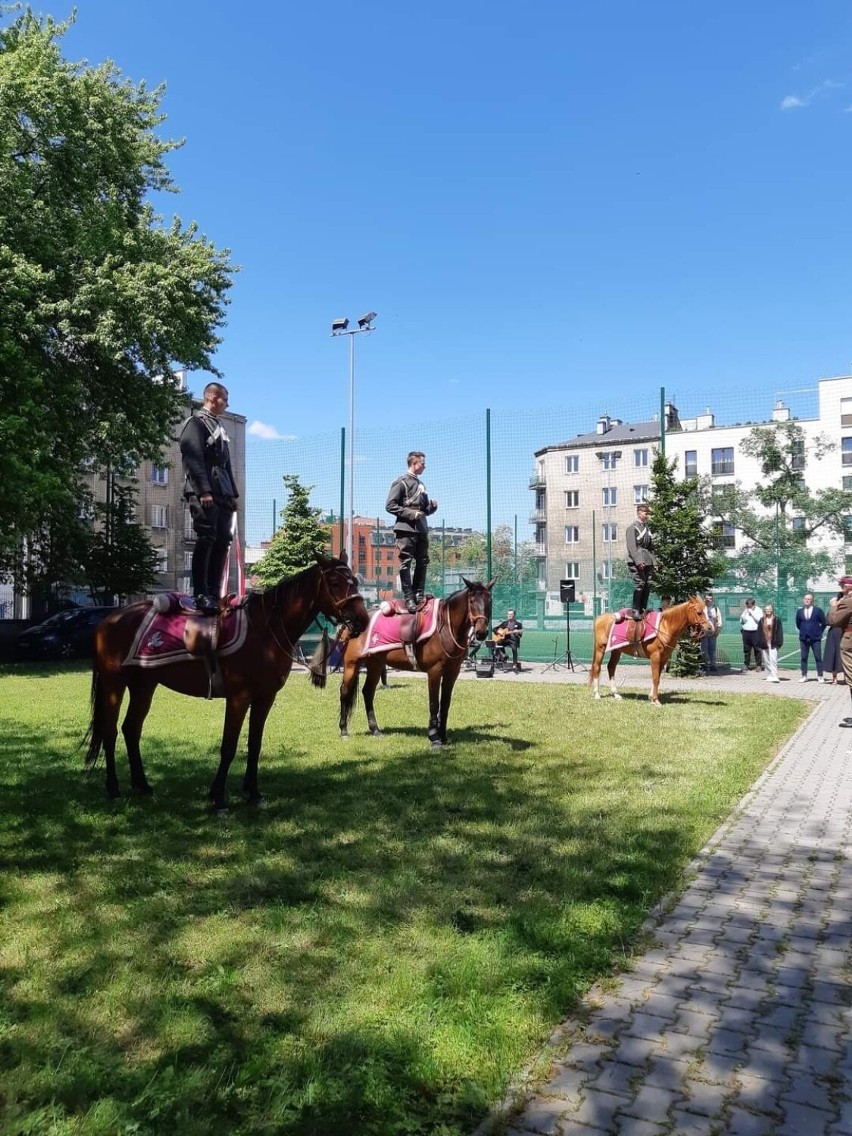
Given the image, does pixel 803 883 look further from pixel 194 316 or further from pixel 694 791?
pixel 194 316

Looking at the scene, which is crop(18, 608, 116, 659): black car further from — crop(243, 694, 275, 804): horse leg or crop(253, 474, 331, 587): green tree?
crop(243, 694, 275, 804): horse leg

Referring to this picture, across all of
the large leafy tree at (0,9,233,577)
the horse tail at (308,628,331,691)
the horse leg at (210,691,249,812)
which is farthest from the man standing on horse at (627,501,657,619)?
the large leafy tree at (0,9,233,577)

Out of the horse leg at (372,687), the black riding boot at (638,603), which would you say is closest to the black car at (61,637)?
the horse leg at (372,687)

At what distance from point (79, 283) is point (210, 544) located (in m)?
17.6

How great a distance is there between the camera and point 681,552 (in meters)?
19.3

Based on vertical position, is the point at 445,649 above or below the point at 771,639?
above

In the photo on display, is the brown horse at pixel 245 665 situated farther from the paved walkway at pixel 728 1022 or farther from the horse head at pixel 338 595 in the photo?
the paved walkway at pixel 728 1022

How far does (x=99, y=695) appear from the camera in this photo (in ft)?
24.1

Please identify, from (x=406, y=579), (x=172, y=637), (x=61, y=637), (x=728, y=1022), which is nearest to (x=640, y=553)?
(x=406, y=579)

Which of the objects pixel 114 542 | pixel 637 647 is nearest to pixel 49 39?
pixel 114 542

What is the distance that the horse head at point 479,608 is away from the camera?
29.6 feet

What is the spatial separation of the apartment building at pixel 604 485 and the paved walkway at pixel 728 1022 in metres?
14.5

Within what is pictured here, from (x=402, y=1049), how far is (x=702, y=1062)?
1.13m

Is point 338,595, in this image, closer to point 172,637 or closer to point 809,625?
Result: point 172,637
